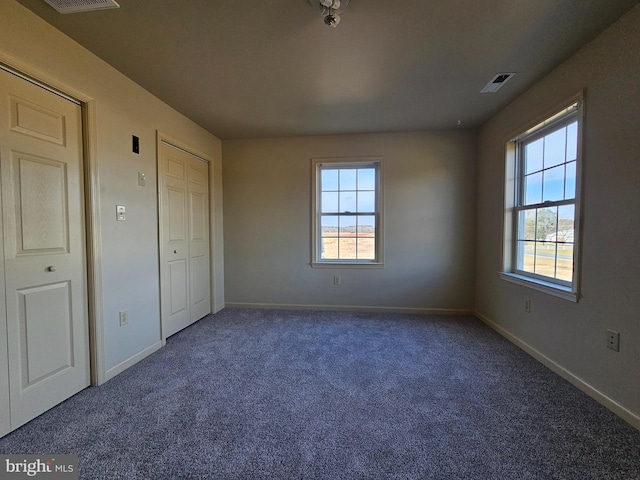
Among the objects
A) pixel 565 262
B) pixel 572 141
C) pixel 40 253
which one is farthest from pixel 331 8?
pixel 565 262

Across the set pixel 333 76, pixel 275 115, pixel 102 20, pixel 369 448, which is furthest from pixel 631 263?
pixel 102 20

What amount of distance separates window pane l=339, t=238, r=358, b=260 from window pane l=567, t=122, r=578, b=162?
2.35m

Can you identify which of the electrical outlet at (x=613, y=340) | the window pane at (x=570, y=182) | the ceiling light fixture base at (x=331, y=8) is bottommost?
the electrical outlet at (x=613, y=340)

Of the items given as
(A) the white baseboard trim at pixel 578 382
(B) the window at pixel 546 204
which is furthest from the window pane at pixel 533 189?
(A) the white baseboard trim at pixel 578 382

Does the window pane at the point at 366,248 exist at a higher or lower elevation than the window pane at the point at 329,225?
lower

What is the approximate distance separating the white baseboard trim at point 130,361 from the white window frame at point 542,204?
3565 mm

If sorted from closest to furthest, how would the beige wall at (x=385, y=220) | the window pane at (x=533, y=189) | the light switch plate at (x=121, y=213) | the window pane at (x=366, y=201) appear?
the light switch plate at (x=121, y=213) → the window pane at (x=533, y=189) → the beige wall at (x=385, y=220) → the window pane at (x=366, y=201)

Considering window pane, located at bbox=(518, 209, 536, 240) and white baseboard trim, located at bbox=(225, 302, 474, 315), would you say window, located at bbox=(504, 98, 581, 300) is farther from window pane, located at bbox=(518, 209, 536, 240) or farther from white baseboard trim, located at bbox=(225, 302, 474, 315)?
white baseboard trim, located at bbox=(225, 302, 474, 315)

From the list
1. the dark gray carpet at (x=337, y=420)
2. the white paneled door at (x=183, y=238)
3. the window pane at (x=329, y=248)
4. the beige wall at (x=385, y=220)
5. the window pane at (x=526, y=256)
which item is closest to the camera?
the dark gray carpet at (x=337, y=420)

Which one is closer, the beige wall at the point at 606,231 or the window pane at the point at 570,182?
the beige wall at the point at 606,231

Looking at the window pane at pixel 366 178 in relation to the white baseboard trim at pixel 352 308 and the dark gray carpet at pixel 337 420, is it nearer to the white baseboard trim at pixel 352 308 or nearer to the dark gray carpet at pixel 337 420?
the white baseboard trim at pixel 352 308

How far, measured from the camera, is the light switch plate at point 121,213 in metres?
2.14

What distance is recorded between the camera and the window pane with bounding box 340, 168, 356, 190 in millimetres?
3740

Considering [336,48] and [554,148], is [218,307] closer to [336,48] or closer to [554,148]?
[336,48]
